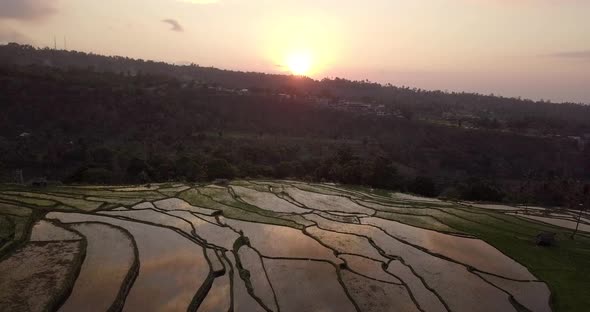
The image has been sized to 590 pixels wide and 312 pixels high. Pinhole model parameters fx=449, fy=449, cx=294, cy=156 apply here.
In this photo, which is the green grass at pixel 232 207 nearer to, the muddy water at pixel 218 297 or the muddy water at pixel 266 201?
the muddy water at pixel 266 201

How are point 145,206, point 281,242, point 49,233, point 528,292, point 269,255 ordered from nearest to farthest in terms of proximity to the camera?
point 528,292, point 269,255, point 49,233, point 281,242, point 145,206

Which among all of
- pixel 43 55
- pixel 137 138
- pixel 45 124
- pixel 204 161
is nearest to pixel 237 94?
pixel 137 138

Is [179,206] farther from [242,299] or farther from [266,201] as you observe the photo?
[242,299]

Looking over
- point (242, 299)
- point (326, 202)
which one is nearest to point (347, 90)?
point (326, 202)

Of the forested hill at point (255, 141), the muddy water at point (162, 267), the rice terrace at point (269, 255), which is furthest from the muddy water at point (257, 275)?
the forested hill at point (255, 141)

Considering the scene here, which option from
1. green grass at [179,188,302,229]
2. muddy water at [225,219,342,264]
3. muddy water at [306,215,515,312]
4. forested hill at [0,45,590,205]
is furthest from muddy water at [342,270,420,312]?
forested hill at [0,45,590,205]

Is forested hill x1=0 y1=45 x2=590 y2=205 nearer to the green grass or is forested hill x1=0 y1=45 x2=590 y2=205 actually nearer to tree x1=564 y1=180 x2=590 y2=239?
tree x1=564 y1=180 x2=590 y2=239
